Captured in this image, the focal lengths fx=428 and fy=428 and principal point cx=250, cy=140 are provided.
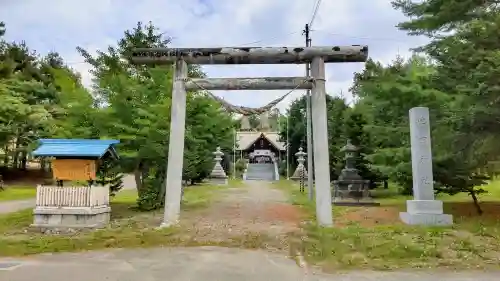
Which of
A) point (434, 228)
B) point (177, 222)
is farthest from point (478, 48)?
point (177, 222)

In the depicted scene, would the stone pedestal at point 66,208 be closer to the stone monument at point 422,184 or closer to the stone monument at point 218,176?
the stone monument at point 422,184

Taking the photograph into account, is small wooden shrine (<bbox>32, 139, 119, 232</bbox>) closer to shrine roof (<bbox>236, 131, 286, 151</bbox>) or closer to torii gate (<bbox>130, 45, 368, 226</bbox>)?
torii gate (<bbox>130, 45, 368, 226</bbox>)

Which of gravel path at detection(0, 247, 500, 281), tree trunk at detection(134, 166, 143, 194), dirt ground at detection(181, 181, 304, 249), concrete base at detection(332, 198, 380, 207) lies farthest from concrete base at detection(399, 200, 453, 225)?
tree trunk at detection(134, 166, 143, 194)

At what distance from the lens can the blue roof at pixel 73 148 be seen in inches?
475

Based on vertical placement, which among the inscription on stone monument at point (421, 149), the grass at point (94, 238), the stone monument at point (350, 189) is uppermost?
the inscription on stone monument at point (421, 149)

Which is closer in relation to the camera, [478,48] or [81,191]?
[478,48]

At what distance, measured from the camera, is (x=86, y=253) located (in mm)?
8812

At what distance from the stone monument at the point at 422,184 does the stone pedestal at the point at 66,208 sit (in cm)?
873

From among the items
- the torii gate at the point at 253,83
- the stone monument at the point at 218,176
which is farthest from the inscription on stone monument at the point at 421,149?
the stone monument at the point at 218,176

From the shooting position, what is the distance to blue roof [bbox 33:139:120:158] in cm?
1206

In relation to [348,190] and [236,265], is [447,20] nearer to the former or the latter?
[348,190]

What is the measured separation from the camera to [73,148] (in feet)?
40.7

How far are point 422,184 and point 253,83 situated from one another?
5630mm

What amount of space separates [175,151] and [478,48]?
27.9ft
